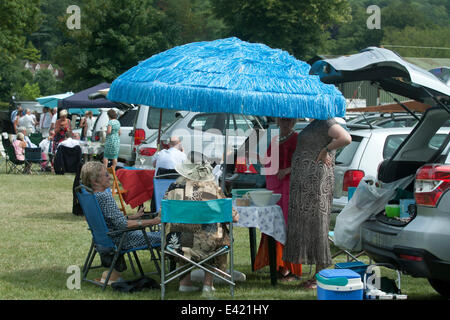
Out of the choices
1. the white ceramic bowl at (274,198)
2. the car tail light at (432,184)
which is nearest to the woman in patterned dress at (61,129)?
the white ceramic bowl at (274,198)

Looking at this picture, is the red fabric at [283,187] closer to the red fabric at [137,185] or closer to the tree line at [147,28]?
the red fabric at [137,185]

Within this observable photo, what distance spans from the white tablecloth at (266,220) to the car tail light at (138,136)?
27.0ft

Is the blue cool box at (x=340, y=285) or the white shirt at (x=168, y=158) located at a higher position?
the white shirt at (x=168, y=158)

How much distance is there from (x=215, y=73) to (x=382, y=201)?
6.08 ft

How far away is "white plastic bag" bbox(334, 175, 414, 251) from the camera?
19.6 ft

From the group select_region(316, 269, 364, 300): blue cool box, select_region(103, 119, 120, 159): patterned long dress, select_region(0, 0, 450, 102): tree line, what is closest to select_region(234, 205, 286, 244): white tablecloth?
select_region(316, 269, 364, 300): blue cool box

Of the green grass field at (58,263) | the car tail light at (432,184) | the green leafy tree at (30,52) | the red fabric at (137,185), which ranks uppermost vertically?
the green leafy tree at (30,52)

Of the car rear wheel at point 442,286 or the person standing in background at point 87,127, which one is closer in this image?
the car rear wheel at point 442,286

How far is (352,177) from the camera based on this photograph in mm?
8727

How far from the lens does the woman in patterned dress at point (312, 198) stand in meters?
6.43

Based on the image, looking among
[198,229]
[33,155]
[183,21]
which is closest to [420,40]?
[183,21]

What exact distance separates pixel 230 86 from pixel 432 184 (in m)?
1.90

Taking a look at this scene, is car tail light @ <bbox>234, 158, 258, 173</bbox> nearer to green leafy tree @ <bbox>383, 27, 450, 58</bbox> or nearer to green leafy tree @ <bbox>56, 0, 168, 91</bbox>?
green leafy tree @ <bbox>56, 0, 168, 91</bbox>

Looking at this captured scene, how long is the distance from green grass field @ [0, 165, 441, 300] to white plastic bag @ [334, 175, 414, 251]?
650mm
